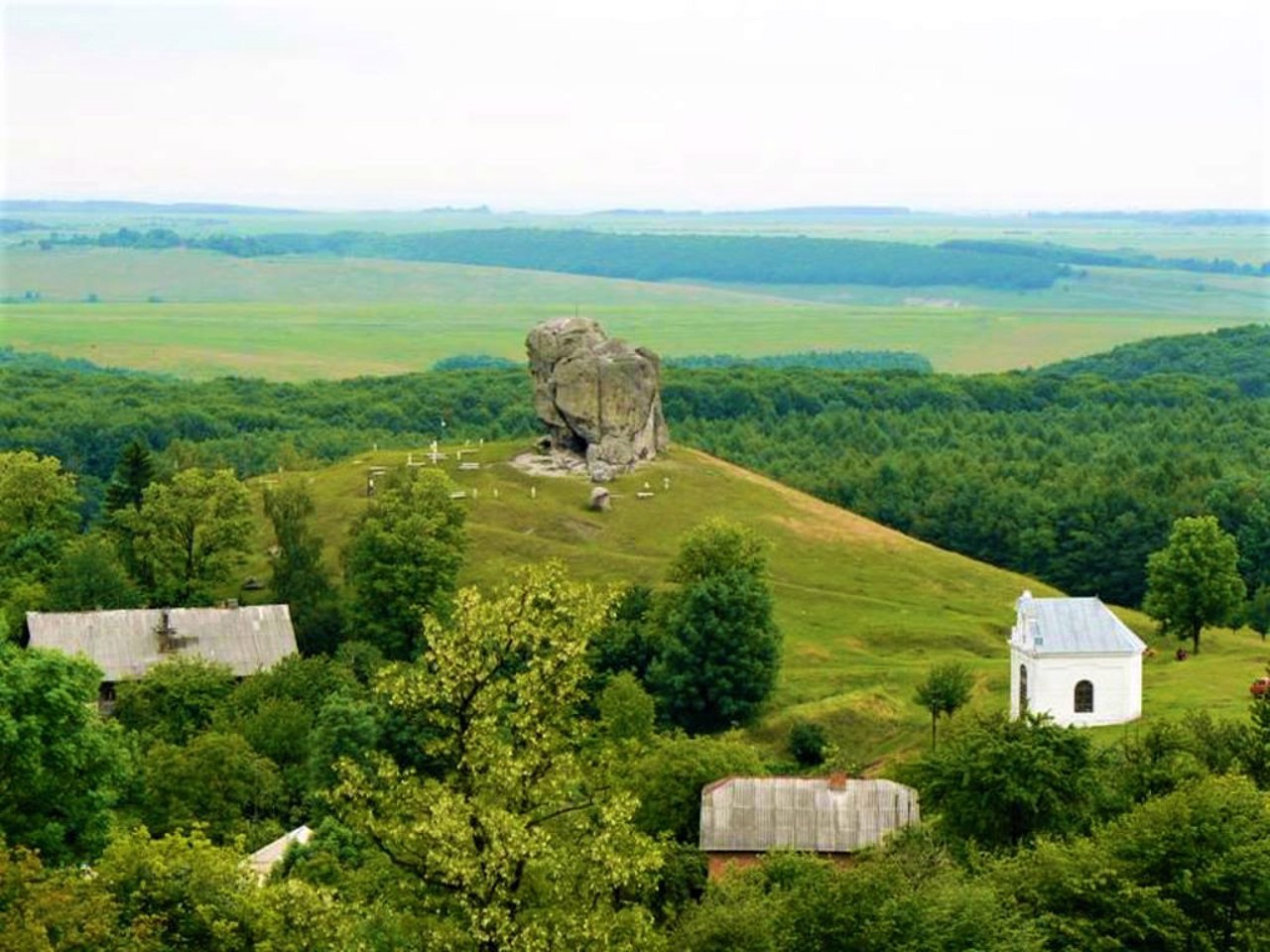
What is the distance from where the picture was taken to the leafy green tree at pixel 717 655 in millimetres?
72688

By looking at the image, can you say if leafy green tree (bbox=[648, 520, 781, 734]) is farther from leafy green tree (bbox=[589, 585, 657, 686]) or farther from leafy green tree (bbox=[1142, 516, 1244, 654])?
leafy green tree (bbox=[1142, 516, 1244, 654])

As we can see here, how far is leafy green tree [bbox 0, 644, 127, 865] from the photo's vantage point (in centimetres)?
4159

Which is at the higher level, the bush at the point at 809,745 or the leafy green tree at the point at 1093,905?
the leafy green tree at the point at 1093,905

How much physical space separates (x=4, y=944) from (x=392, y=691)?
7.59 m

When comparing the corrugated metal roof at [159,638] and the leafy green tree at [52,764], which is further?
the corrugated metal roof at [159,638]

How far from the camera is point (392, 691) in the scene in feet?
89.7

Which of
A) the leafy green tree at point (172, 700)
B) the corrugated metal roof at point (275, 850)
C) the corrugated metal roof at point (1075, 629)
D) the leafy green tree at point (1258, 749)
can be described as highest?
the leafy green tree at point (1258, 749)

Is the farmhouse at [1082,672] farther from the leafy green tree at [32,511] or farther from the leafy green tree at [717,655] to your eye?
the leafy green tree at [32,511]

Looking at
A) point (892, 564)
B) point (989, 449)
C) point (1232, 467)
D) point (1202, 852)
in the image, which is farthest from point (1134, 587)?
point (1202, 852)

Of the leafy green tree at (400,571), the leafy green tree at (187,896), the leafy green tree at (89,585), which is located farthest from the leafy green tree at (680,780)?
the leafy green tree at (89,585)

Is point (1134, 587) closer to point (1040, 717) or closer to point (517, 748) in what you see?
point (1040, 717)

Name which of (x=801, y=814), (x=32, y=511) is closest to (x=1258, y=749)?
(x=801, y=814)

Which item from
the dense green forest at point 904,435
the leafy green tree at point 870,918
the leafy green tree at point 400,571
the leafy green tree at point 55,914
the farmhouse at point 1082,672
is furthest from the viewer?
the dense green forest at point 904,435

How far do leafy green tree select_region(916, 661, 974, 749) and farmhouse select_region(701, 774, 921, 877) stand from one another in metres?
12.9
